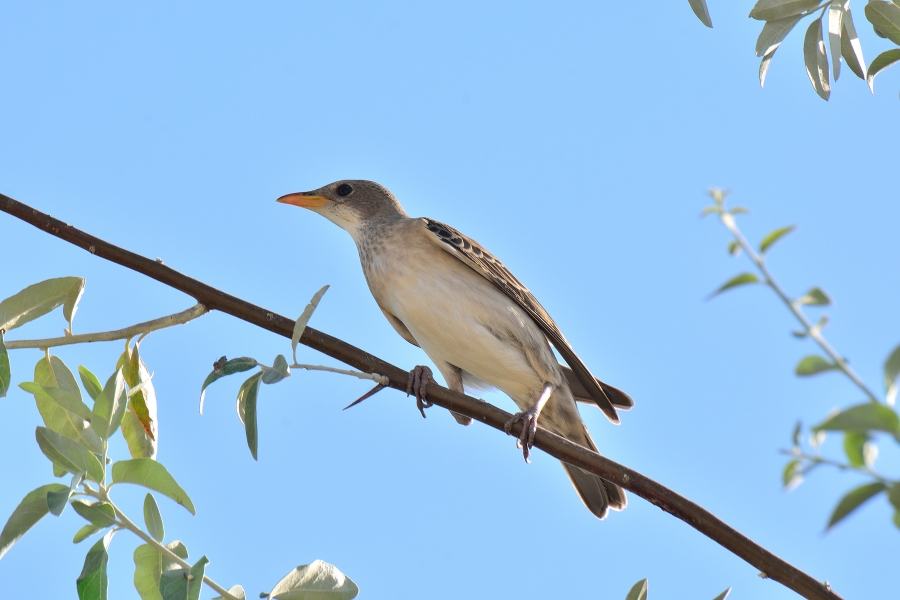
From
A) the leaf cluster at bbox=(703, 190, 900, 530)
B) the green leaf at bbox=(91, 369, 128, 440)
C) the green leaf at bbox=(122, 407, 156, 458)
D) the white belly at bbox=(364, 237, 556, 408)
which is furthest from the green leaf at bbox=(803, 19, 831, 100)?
the white belly at bbox=(364, 237, 556, 408)

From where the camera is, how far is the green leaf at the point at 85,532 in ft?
8.31

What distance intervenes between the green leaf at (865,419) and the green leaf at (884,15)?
6.93 feet

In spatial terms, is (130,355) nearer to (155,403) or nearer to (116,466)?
(155,403)

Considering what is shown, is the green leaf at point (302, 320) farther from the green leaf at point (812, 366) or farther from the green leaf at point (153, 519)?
the green leaf at point (812, 366)

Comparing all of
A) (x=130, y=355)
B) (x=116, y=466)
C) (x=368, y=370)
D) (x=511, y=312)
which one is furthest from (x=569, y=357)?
(x=116, y=466)

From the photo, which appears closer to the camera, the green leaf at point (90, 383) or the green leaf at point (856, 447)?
the green leaf at point (856, 447)

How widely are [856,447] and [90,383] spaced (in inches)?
102

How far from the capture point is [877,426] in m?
1.06

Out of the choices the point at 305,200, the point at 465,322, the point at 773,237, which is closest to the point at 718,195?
the point at 773,237

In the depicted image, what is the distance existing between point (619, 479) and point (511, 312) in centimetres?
351

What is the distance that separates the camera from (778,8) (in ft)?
9.69

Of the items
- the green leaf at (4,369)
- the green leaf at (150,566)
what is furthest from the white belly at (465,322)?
the green leaf at (150,566)

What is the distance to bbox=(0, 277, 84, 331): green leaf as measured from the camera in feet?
10.6

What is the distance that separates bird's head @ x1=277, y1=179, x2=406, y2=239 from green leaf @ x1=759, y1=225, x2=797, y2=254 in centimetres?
A: 531
